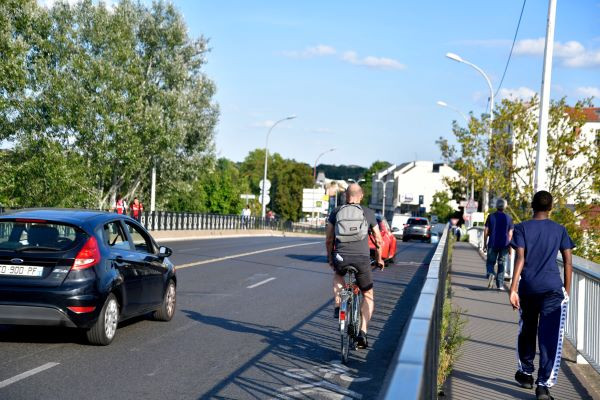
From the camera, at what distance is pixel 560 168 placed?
76.0 ft

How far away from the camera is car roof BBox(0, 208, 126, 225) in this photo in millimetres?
9531

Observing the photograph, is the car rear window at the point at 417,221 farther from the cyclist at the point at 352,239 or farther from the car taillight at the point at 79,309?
the car taillight at the point at 79,309

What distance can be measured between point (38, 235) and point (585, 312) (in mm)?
5920

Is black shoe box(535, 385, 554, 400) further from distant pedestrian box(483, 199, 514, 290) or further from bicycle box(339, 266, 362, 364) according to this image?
distant pedestrian box(483, 199, 514, 290)

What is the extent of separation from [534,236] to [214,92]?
52289 mm

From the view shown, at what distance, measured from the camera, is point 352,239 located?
9289 mm

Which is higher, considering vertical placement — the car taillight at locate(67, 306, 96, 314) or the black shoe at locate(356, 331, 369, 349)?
the car taillight at locate(67, 306, 96, 314)

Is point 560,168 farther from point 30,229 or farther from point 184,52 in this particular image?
point 184,52

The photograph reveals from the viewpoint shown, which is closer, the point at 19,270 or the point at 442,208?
the point at 19,270

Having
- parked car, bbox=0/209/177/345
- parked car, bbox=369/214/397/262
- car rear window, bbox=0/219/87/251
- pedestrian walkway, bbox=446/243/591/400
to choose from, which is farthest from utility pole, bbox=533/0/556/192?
car rear window, bbox=0/219/87/251

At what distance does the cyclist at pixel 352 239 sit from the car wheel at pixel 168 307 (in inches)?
118

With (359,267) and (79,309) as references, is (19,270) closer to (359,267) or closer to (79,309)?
(79,309)

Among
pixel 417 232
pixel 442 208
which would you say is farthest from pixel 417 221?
pixel 442 208

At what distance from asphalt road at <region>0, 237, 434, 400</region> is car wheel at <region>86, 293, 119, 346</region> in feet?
0.32
